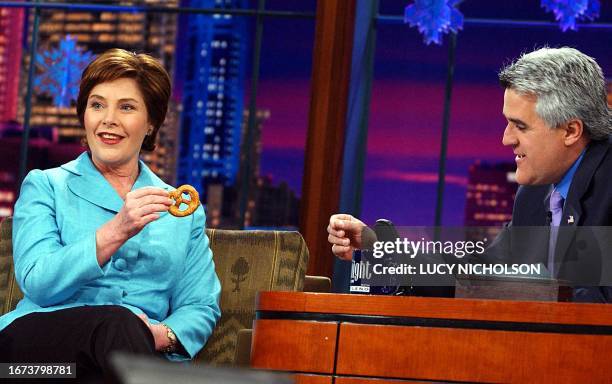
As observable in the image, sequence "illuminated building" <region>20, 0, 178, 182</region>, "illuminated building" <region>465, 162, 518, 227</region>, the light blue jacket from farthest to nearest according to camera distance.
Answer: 1. "illuminated building" <region>20, 0, 178, 182</region>
2. "illuminated building" <region>465, 162, 518, 227</region>
3. the light blue jacket

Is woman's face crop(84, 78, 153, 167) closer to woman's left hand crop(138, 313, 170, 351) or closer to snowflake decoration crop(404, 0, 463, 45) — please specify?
woman's left hand crop(138, 313, 170, 351)

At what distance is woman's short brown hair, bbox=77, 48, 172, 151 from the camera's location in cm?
297

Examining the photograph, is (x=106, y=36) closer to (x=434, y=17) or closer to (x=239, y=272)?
(x=434, y=17)

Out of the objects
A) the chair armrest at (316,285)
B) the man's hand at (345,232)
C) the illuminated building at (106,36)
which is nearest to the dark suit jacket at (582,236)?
the man's hand at (345,232)

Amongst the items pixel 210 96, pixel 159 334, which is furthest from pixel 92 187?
pixel 210 96

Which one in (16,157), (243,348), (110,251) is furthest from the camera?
(16,157)

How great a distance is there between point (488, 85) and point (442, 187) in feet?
3.17

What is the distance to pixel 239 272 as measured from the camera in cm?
330

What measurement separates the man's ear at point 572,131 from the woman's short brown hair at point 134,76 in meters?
1.24

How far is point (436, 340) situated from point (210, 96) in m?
7.39

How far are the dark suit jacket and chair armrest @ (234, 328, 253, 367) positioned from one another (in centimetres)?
86

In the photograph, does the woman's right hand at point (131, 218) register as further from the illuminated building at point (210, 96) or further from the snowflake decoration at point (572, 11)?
the illuminated building at point (210, 96)

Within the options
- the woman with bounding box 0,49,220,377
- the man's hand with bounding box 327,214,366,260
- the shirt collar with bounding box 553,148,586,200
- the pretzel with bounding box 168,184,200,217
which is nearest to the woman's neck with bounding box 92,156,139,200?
the woman with bounding box 0,49,220,377

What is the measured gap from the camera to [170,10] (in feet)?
29.0
